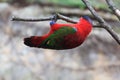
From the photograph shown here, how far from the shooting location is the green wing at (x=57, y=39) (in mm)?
809

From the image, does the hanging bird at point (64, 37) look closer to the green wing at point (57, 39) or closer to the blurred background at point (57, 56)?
the green wing at point (57, 39)

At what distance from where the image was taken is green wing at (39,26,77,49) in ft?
2.65

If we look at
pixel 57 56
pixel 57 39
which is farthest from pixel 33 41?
pixel 57 56

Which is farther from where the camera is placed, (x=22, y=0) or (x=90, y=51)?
(x=22, y=0)

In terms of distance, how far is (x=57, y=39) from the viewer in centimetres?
82

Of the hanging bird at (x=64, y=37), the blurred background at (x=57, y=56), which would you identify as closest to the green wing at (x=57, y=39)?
the hanging bird at (x=64, y=37)

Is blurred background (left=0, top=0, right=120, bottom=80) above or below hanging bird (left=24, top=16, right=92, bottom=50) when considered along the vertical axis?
below

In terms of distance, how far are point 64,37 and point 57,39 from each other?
0.05ft

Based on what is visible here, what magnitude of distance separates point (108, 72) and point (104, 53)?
0.78 feet

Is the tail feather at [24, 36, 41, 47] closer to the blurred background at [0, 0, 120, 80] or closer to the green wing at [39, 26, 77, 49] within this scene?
the green wing at [39, 26, 77, 49]

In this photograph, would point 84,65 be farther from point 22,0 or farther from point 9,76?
point 22,0

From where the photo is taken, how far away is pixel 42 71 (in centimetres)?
323

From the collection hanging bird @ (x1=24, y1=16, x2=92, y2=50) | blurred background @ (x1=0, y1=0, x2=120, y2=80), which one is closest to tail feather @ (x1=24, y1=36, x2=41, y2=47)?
hanging bird @ (x1=24, y1=16, x2=92, y2=50)

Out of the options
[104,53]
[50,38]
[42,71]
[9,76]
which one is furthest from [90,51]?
[50,38]
